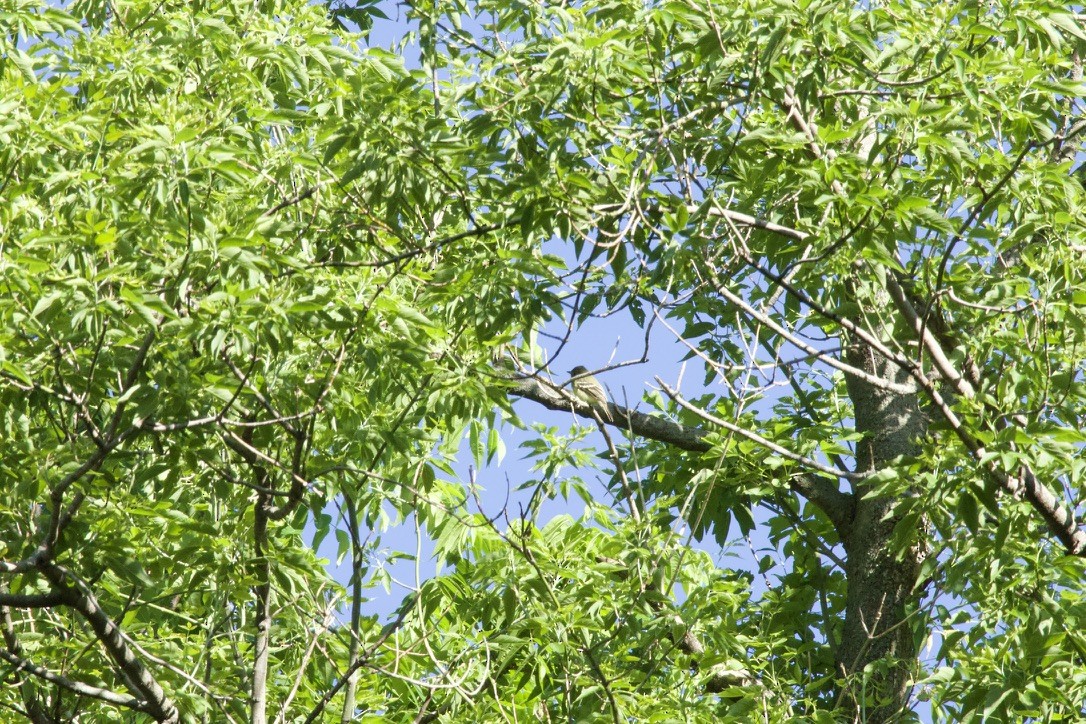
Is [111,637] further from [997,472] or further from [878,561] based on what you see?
[878,561]

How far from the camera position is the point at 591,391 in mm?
7168

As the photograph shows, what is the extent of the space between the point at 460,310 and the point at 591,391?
7.10 feet

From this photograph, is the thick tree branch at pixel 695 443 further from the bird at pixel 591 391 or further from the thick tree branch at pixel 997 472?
the thick tree branch at pixel 997 472

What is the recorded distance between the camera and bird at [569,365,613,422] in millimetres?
6953

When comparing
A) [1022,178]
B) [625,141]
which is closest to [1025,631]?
[1022,178]

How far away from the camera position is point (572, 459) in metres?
5.75

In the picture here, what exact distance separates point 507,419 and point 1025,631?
2.34m

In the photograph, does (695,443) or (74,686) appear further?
(695,443)

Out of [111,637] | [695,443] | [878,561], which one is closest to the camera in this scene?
[111,637]

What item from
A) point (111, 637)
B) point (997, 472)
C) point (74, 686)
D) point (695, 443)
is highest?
point (695, 443)

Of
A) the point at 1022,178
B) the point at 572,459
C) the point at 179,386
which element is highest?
the point at 1022,178

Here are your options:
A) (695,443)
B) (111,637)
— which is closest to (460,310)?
(111,637)

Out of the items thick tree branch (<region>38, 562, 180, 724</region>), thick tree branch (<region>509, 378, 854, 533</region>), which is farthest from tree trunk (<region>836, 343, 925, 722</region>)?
thick tree branch (<region>38, 562, 180, 724</region>)

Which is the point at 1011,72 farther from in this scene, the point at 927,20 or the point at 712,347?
the point at 712,347
